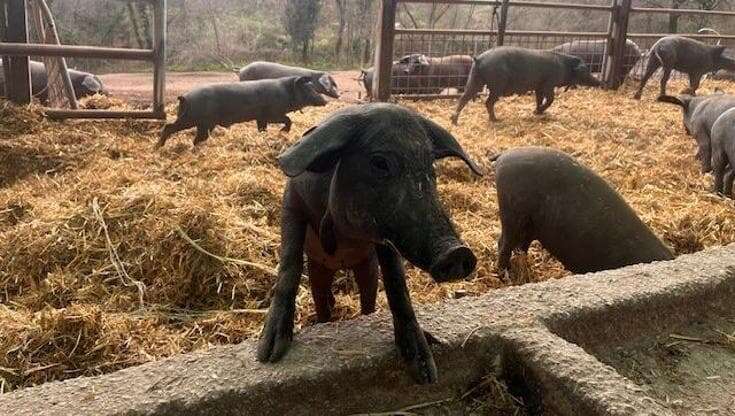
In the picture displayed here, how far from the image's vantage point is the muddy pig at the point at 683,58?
Result: 988 centimetres

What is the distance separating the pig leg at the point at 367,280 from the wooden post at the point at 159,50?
523 cm

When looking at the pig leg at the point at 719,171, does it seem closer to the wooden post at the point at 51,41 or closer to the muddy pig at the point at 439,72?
the muddy pig at the point at 439,72

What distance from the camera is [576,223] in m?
3.16

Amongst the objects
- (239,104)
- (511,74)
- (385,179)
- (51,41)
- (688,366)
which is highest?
(51,41)

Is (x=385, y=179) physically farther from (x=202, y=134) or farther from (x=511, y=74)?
(x=511, y=74)

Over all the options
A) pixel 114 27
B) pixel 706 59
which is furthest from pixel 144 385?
pixel 114 27

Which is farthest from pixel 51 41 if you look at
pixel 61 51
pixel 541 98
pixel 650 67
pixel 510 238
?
pixel 650 67

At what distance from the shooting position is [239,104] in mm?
6254

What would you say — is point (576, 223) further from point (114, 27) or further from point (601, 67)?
point (114, 27)

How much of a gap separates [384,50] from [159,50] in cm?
332

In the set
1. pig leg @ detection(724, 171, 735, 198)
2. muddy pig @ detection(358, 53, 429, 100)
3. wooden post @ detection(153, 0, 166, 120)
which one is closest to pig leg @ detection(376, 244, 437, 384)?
pig leg @ detection(724, 171, 735, 198)

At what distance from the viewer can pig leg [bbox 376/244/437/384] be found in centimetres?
191

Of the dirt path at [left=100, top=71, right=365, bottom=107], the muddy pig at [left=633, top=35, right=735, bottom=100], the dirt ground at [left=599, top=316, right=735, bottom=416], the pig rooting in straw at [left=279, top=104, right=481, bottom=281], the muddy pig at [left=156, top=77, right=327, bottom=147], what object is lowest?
the dirt ground at [left=599, top=316, right=735, bottom=416]

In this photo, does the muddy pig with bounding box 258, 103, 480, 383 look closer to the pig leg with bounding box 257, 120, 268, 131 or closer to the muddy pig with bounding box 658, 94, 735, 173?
the muddy pig with bounding box 658, 94, 735, 173
